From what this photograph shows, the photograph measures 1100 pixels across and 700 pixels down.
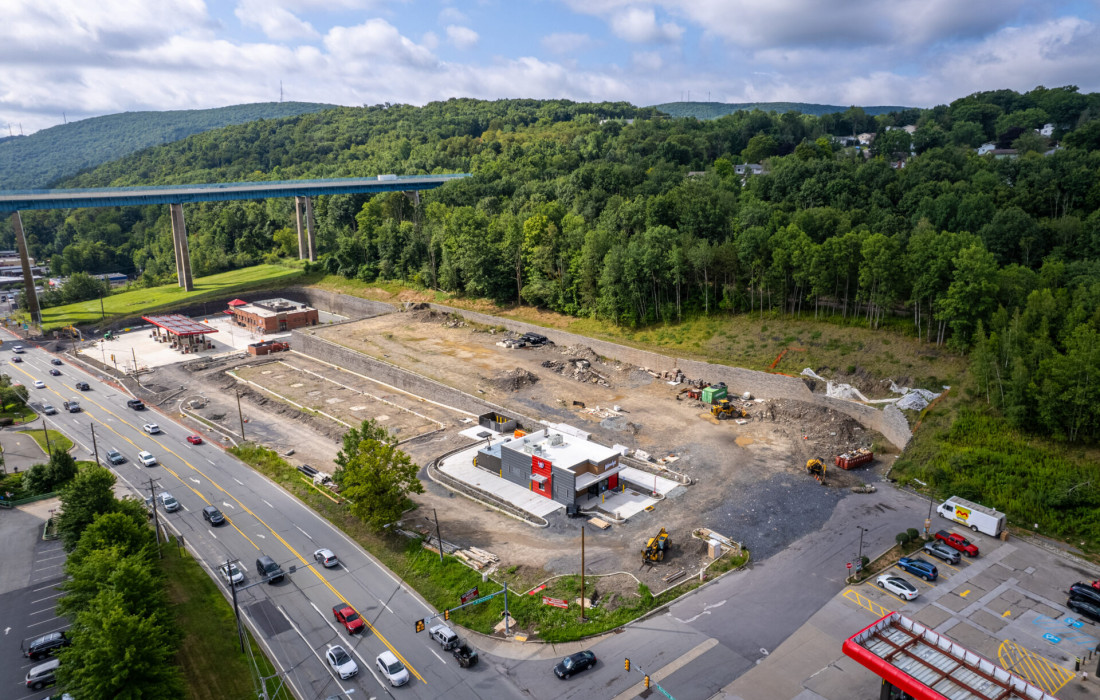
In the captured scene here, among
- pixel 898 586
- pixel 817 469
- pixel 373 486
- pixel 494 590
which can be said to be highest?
pixel 373 486

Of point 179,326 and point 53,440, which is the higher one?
point 179,326

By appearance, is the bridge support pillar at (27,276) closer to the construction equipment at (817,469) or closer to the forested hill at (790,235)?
the forested hill at (790,235)

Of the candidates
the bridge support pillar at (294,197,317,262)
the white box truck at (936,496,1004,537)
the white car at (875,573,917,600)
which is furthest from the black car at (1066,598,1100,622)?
the bridge support pillar at (294,197,317,262)

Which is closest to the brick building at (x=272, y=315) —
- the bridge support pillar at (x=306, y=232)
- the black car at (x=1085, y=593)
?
the bridge support pillar at (x=306, y=232)

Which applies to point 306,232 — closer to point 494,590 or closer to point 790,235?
point 790,235

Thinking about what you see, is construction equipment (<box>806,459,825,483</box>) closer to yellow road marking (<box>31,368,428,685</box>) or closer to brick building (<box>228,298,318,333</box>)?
yellow road marking (<box>31,368,428,685</box>)

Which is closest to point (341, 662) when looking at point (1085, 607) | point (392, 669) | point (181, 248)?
point (392, 669)
